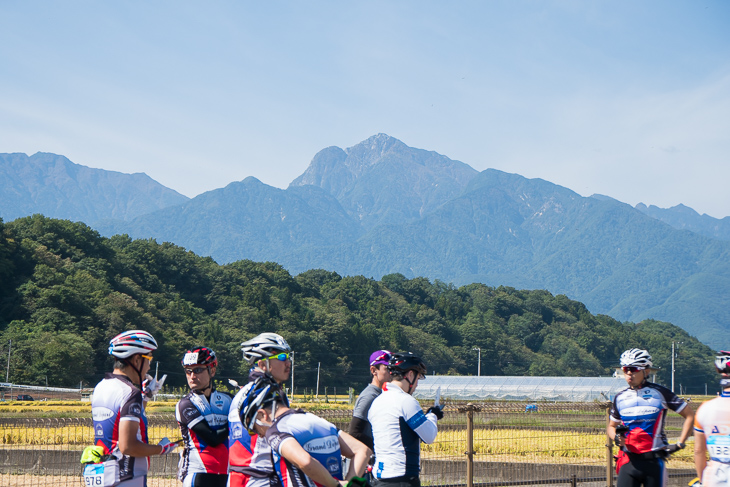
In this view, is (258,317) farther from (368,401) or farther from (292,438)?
(292,438)

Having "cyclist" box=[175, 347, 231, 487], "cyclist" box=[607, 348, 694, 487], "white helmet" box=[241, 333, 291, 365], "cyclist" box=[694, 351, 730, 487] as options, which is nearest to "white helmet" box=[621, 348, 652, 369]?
"cyclist" box=[607, 348, 694, 487]

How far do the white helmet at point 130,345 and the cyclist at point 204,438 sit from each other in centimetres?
67

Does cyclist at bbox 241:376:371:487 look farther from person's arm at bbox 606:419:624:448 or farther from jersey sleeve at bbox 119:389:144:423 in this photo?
person's arm at bbox 606:419:624:448

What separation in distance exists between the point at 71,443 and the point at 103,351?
50.6 m

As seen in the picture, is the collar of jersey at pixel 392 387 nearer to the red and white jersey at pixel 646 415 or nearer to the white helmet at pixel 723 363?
the white helmet at pixel 723 363

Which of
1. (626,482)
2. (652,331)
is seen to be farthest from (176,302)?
(652,331)

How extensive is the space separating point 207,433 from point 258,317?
91.4 meters

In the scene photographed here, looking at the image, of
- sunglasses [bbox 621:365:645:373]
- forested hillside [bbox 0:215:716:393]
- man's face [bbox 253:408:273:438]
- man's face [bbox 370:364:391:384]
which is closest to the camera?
man's face [bbox 253:408:273:438]

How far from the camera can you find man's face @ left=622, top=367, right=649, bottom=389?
8836mm

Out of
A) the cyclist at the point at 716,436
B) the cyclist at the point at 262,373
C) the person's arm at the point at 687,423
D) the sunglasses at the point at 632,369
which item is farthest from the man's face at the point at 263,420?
the sunglasses at the point at 632,369

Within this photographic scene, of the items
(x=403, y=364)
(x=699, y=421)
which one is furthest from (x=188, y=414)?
(x=699, y=421)

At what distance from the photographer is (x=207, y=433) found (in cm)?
668

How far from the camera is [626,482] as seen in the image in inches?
345

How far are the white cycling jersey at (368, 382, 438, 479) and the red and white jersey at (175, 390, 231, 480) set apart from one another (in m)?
1.35
